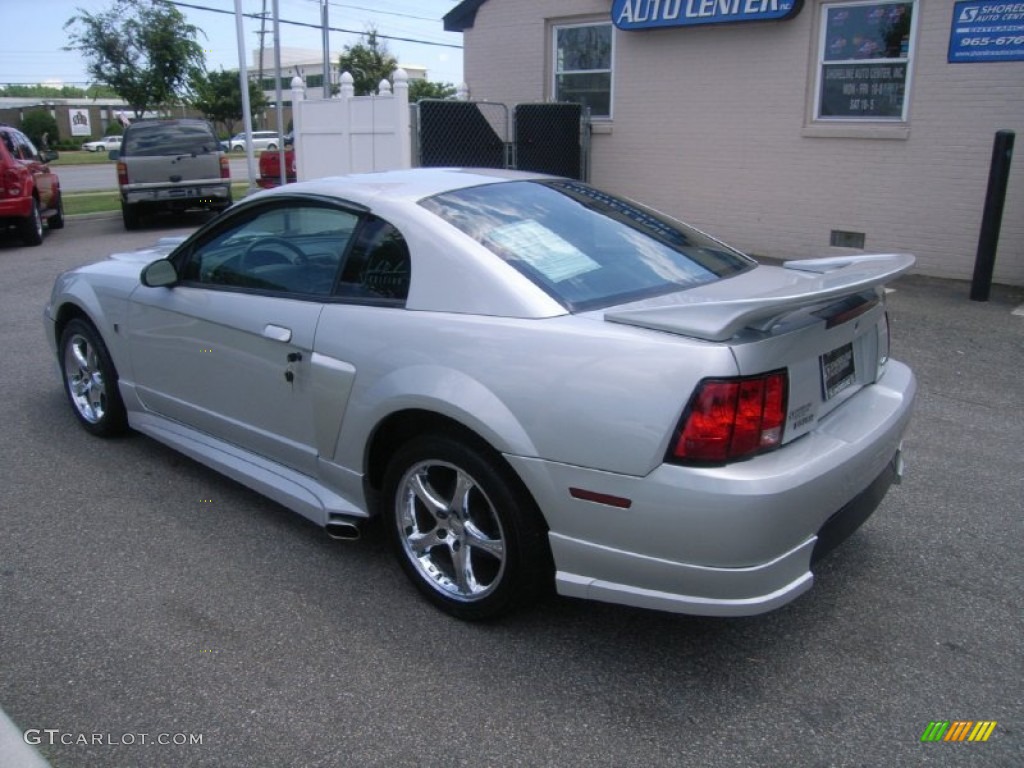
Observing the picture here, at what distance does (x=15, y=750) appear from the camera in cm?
→ 254

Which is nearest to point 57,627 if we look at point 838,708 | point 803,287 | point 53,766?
point 53,766

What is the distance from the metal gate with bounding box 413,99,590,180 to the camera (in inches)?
433

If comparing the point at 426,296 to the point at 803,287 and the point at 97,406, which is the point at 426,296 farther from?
the point at 97,406

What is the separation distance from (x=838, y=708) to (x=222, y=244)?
10.7 ft

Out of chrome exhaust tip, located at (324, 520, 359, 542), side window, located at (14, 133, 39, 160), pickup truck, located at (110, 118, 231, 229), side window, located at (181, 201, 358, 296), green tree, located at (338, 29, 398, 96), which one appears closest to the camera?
chrome exhaust tip, located at (324, 520, 359, 542)

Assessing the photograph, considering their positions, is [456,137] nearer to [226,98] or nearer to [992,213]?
[992,213]

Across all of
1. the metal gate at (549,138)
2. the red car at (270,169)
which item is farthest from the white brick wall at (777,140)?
the red car at (270,169)

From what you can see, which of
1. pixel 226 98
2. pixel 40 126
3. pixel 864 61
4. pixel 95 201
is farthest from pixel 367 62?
pixel 864 61

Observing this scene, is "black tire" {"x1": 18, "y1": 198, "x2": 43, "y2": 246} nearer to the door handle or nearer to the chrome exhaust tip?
the door handle

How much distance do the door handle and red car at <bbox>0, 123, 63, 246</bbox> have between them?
11.1 m

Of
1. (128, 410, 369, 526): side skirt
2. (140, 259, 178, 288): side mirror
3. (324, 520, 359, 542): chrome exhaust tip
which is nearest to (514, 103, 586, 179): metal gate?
(140, 259, 178, 288): side mirror

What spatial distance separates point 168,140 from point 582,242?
552 inches

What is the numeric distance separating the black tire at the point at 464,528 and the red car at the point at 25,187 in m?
11.9

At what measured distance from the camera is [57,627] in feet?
10.4
